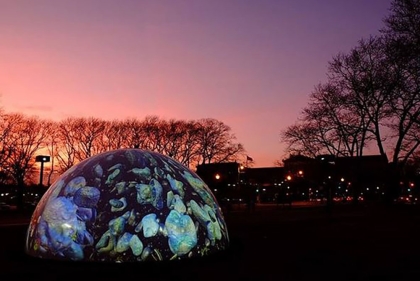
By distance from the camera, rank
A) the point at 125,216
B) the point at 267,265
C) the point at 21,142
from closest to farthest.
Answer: the point at 125,216
the point at 267,265
the point at 21,142

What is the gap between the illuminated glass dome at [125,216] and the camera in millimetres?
7473

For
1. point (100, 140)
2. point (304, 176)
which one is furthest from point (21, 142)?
point (304, 176)

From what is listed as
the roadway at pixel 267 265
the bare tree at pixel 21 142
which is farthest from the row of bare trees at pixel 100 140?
the roadway at pixel 267 265

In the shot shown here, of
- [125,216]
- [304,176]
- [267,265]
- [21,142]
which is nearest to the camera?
[125,216]

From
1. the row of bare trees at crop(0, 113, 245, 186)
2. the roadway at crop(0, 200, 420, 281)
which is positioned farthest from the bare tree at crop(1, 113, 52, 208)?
the roadway at crop(0, 200, 420, 281)

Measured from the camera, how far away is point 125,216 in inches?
299

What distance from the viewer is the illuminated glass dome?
24.5 ft

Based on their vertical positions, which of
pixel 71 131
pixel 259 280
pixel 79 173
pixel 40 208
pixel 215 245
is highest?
pixel 71 131

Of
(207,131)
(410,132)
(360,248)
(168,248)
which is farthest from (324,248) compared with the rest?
(207,131)

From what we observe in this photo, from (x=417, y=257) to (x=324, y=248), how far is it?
2422mm

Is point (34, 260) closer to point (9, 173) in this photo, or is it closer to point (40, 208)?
point (40, 208)

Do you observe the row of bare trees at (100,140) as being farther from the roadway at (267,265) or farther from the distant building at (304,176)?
the roadway at (267,265)

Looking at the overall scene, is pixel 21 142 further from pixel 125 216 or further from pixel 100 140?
pixel 125 216

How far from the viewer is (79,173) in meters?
8.51
